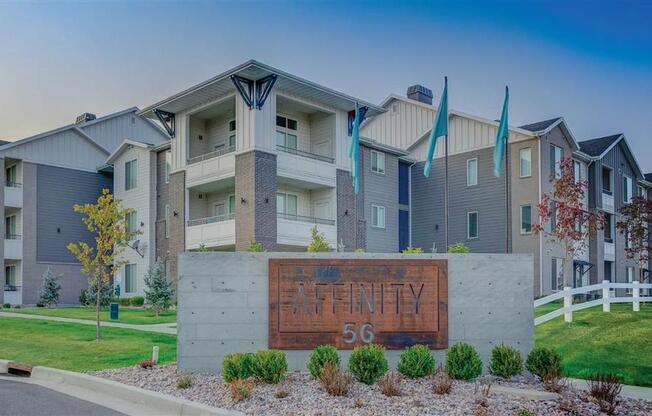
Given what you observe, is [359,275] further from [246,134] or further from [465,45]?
[246,134]

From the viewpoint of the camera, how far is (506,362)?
36.2 feet

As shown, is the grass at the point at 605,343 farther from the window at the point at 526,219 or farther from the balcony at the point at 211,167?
the balcony at the point at 211,167

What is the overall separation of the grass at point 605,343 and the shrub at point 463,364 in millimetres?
2330

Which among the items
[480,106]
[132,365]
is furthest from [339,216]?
[132,365]

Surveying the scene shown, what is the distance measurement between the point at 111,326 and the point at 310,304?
12.4 meters

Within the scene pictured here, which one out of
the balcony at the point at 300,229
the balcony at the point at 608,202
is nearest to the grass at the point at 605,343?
the balcony at the point at 300,229

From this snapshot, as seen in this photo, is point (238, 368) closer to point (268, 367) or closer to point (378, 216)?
point (268, 367)

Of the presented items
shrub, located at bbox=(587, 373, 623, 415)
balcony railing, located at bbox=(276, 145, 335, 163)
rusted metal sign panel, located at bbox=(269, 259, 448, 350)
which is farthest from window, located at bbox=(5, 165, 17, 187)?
shrub, located at bbox=(587, 373, 623, 415)

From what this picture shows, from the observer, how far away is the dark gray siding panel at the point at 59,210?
137 feet

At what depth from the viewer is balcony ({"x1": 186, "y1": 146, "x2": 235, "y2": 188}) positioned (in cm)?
3294

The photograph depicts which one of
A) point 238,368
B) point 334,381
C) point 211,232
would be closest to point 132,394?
point 238,368

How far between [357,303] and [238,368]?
8.89 ft

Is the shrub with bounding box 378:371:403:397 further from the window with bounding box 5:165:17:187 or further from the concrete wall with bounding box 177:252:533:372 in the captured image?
the window with bounding box 5:165:17:187

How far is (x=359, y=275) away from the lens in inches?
474
